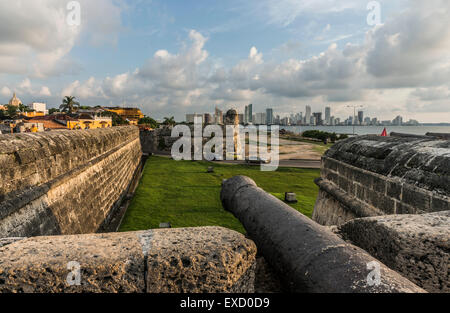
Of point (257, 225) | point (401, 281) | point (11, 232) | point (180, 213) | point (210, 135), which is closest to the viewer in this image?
point (401, 281)

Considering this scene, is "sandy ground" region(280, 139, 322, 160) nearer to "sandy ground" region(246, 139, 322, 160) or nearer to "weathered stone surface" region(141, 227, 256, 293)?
"sandy ground" region(246, 139, 322, 160)

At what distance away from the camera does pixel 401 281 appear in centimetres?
114

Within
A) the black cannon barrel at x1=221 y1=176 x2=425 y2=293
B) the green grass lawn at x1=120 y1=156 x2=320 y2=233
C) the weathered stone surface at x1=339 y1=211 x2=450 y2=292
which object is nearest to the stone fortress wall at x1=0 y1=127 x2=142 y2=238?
the green grass lawn at x1=120 y1=156 x2=320 y2=233

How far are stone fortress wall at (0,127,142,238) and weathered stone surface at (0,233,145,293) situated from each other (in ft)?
6.40

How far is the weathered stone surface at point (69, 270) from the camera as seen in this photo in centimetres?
113

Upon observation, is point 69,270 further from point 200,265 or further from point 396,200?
point 396,200

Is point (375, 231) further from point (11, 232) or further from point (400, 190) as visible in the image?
point (11, 232)

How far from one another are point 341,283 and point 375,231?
76 centimetres

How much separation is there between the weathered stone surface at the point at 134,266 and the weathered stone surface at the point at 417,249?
0.92 m

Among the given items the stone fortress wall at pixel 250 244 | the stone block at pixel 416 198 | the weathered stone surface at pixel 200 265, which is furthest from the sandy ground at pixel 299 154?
the weathered stone surface at pixel 200 265

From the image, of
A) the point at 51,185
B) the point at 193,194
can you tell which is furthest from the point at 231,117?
the point at 51,185

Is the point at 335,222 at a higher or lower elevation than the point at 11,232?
lower
